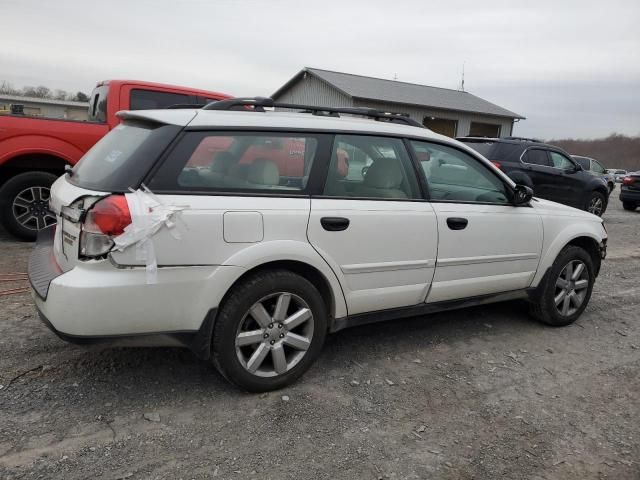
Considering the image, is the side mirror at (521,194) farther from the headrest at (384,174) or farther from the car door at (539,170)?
the car door at (539,170)

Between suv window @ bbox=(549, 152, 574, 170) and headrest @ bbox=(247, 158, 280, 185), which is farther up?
suv window @ bbox=(549, 152, 574, 170)

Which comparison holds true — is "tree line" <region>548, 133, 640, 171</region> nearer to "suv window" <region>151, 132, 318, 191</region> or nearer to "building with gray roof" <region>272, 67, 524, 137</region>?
"building with gray roof" <region>272, 67, 524, 137</region>

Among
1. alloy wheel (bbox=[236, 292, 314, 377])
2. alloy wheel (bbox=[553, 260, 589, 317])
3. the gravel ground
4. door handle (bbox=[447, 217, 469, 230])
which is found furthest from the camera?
alloy wheel (bbox=[553, 260, 589, 317])

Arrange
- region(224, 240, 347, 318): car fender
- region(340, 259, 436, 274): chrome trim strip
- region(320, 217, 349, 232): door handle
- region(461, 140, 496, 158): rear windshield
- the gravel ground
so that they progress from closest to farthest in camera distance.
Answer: the gravel ground < region(224, 240, 347, 318): car fender < region(320, 217, 349, 232): door handle < region(340, 259, 436, 274): chrome trim strip < region(461, 140, 496, 158): rear windshield

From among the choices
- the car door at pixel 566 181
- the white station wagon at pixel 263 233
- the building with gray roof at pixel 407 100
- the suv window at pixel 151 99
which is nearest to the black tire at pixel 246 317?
the white station wagon at pixel 263 233

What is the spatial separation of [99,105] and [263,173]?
454 cm

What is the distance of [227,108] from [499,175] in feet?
7.21

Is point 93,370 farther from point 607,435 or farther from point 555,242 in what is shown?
point 555,242

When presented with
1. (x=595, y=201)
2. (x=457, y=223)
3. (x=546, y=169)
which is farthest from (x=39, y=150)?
(x=595, y=201)

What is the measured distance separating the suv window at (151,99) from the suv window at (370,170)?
159 inches

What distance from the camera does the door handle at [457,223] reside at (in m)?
3.62

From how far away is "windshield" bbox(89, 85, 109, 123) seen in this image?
6.46 metres

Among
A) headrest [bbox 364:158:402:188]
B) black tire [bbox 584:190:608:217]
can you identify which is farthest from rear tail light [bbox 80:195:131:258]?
black tire [bbox 584:190:608:217]

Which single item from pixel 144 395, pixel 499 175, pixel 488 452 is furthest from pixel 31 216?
pixel 488 452
